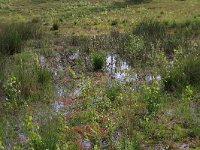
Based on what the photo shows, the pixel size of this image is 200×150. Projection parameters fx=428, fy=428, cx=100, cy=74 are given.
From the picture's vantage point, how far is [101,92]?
37.3 feet

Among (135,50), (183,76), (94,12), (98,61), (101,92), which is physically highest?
(183,76)

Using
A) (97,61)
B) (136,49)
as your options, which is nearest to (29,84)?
(97,61)

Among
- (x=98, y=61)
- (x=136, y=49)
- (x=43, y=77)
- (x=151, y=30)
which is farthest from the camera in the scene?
(x=151, y=30)

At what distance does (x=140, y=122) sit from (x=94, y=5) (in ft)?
92.0

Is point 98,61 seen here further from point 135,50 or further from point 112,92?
point 112,92

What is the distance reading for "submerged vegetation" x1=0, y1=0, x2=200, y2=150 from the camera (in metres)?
8.55

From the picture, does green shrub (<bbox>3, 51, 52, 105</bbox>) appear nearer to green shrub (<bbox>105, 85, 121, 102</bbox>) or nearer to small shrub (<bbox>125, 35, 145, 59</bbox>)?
green shrub (<bbox>105, 85, 121, 102</bbox>)

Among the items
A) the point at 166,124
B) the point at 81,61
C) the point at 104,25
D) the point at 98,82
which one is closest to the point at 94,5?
the point at 104,25

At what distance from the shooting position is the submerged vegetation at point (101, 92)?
8.55 m

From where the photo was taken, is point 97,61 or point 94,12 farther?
point 94,12

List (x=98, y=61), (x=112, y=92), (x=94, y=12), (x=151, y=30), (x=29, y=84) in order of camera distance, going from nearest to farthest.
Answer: (x=112, y=92), (x=29, y=84), (x=98, y=61), (x=151, y=30), (x=94, y=12)

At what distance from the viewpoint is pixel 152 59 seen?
13.8 meters

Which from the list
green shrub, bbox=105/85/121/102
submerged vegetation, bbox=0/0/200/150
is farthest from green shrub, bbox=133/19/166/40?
green shrub, bbox=105/85/121/102

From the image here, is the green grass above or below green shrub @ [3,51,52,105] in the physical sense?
below
